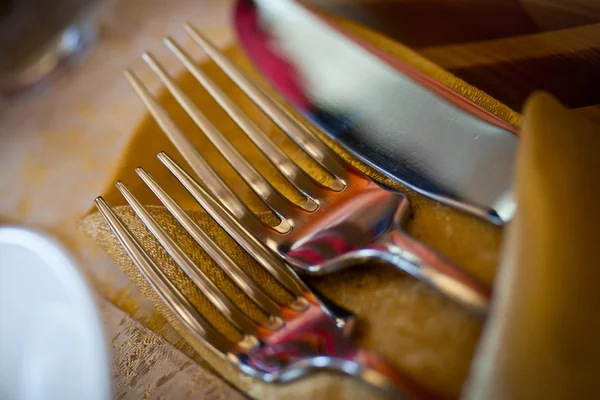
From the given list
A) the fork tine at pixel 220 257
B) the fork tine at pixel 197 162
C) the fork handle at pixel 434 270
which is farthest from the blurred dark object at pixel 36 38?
the fork handle at pixel 434 270

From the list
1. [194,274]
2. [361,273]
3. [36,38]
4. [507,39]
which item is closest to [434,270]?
[361,273]

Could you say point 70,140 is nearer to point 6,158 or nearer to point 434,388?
point 6,158

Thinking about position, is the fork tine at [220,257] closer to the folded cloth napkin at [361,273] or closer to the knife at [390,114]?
the folded cloth napkin at [361,273]

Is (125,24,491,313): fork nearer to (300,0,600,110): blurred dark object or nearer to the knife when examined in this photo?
the knife

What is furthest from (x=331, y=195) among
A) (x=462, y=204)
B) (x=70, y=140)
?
(x=70, y=140)

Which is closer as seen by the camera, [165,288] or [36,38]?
[165,288]

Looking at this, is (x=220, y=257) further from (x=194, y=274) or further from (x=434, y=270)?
(x=434, y=270)

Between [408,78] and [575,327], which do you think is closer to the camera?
[575,327]
